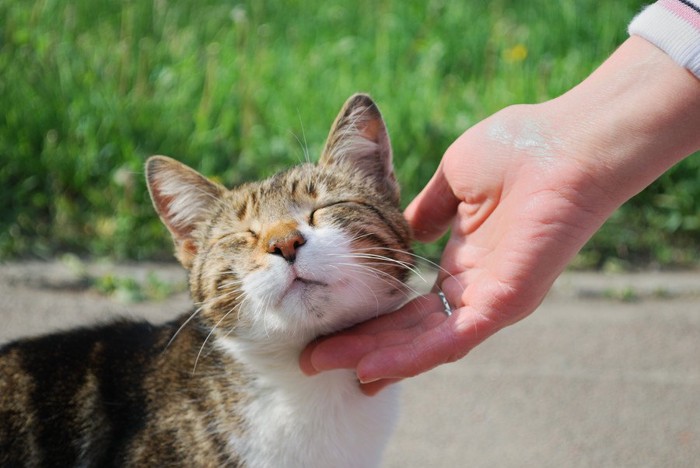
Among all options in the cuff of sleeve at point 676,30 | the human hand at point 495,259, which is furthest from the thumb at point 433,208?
the cuff of sleeve at point 676,30

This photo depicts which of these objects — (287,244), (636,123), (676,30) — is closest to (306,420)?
(287,244)

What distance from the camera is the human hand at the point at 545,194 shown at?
8.55 feet

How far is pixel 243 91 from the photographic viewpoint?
220 inches

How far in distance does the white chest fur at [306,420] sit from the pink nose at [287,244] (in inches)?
16.4

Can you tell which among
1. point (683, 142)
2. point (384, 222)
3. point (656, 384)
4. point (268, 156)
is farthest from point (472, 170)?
point (268, 156)

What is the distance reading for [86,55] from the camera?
18.8 feet

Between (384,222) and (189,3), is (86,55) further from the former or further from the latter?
(384,222)

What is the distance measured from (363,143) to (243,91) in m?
2.83

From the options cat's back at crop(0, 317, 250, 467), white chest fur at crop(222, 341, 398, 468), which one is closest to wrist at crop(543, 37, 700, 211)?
white chest fur at crop(222, 341, 398, 468)

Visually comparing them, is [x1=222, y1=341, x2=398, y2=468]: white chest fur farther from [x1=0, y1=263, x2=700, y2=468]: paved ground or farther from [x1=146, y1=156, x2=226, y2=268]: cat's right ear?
[x1=0, y1=263, x2=700, y2=468]: paved ground

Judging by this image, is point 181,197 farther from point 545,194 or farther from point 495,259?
point 545,194

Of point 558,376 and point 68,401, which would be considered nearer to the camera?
point 68,401

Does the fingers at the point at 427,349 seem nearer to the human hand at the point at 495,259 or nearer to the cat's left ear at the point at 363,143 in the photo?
the human hand at the point at 495,259

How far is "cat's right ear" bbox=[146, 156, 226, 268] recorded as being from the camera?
2943 mm
